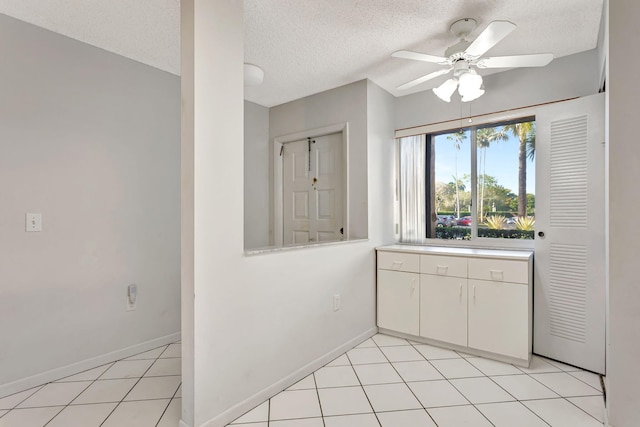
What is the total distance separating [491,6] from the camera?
6.40 ft

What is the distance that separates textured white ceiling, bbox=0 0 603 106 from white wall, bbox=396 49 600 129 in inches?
5.1

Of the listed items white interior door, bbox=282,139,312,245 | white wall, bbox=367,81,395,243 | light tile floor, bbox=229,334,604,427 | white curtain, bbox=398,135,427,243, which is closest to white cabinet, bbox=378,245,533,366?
light tile floor, bbox=229,334,604,427

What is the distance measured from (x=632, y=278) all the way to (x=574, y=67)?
6.11 ft

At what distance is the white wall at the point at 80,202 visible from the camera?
2.07 meters

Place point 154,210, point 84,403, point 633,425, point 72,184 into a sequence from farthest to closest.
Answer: point 154,210 < point 72,184 < point 84,403 < point 633,425

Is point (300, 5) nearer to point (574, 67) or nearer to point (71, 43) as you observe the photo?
point (71, 43)

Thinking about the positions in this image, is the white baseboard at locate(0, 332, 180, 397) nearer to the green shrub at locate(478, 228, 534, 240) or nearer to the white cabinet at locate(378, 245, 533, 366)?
the white cabinet at locate(378, 245, 533, 366)

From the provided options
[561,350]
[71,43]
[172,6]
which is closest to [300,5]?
[172,6]

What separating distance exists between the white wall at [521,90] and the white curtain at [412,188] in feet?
0.80

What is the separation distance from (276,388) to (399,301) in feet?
4.68

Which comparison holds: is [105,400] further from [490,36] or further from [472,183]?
[472,183]

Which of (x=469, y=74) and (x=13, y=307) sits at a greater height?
(x=469, y=74)

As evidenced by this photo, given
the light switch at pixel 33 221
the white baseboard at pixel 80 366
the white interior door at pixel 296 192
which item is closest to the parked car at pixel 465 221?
the white interior door at pixel 296 192

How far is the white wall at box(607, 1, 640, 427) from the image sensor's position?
1.56m
